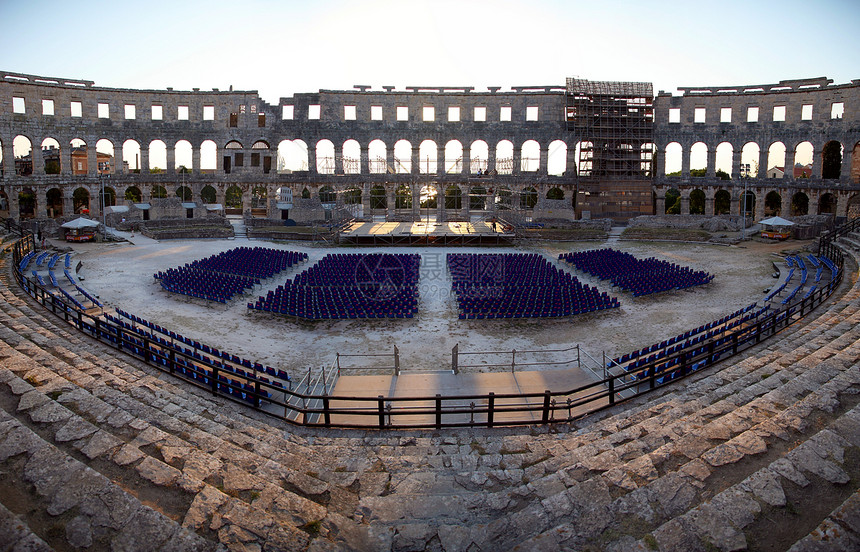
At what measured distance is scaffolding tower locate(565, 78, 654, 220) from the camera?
50500 mm

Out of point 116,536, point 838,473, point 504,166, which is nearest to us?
point 116,536

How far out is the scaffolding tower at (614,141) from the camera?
50500mm

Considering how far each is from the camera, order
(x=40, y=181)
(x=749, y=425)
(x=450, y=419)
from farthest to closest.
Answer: (x=40, y=181), (x=450, y=419), (x=749, y=425)

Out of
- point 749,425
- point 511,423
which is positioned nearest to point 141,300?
point 511,423

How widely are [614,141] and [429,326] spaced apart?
1554 inches

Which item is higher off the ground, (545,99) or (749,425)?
(545,99)

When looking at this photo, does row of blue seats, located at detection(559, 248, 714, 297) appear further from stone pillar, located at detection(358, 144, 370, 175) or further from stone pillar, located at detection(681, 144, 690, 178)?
stone pillar, located at detection(358, 144, 370, 175)

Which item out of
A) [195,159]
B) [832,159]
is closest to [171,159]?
[195,159]

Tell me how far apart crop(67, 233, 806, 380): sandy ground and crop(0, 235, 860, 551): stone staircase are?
5.77 m

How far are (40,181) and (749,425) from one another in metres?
53.7

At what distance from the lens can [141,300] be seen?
21.5 m

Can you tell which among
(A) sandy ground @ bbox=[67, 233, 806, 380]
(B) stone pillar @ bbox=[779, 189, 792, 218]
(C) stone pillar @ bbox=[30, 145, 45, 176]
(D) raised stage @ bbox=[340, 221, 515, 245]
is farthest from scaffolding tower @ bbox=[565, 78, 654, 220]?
(C) stone pillar @ bbox=[30, 145, 45, 176]

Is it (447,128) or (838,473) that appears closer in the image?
Result: (838,473)

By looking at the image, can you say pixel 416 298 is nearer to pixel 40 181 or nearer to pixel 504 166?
pixel 504 166
